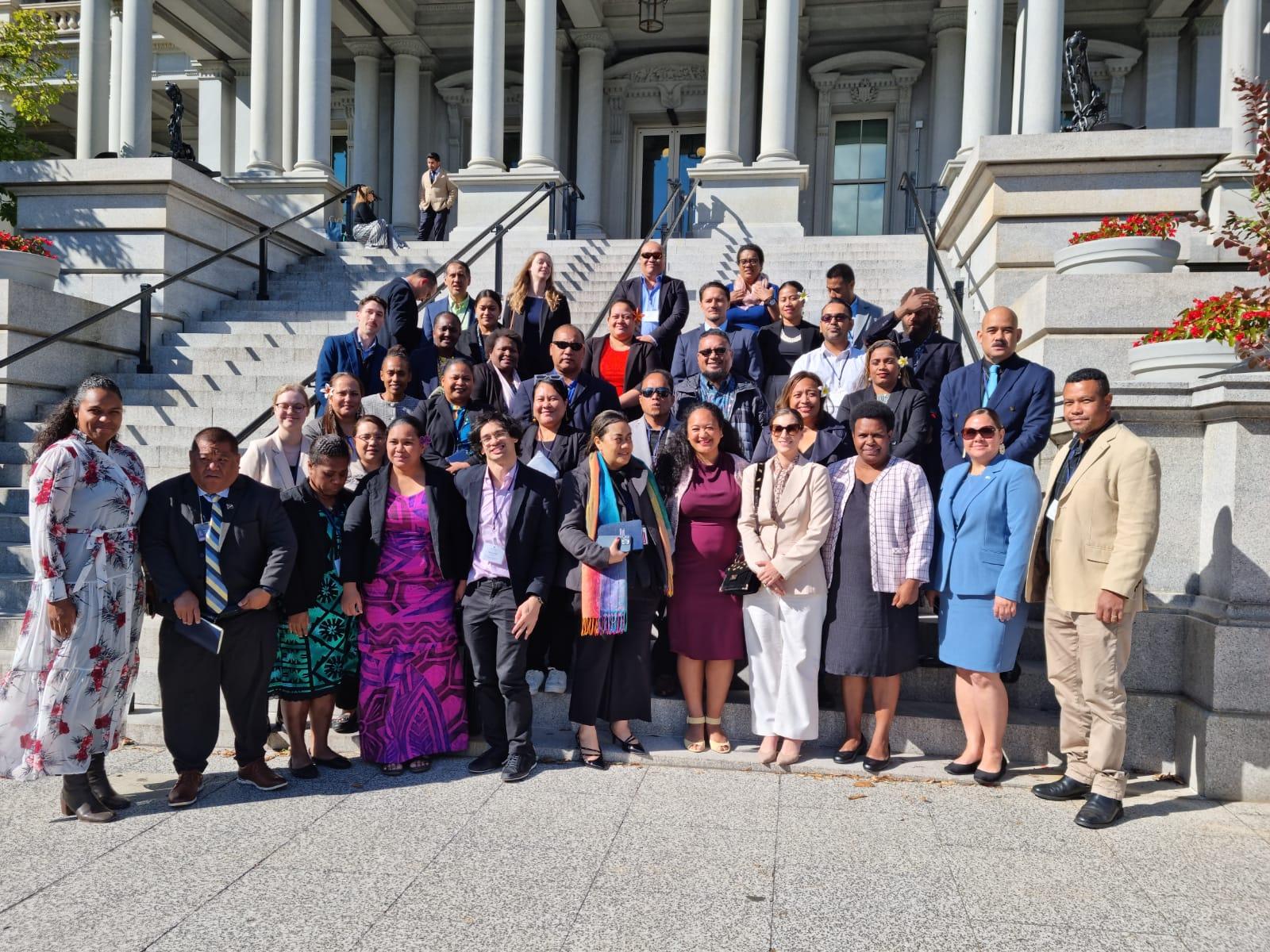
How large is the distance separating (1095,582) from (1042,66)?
35.2ft

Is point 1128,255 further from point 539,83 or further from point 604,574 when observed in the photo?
point 539,83

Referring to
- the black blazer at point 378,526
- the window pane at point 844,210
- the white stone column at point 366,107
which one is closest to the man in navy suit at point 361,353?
the black blazer at point 378,526

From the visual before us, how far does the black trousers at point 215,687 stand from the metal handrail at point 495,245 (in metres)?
2.40

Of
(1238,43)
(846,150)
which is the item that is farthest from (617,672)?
(846,150)

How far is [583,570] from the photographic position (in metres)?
5.31

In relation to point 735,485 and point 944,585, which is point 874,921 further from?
point 735,485

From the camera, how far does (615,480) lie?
5.40 m

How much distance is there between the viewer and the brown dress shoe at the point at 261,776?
4926mm

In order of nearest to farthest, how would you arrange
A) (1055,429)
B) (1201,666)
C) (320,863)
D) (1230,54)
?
(320,863) < (1201,666) < (1055,429) < (1230,54)

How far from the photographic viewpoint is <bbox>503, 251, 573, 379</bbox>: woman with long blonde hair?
7.73 m

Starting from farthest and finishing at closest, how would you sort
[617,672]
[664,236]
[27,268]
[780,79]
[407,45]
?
1. [407,45]
2. [780,79]
3. [664,236]
4. [27,268]
5. [617,672]

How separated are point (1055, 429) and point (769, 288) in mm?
2998

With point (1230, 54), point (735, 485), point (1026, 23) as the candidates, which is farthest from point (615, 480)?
point (1230, 54)

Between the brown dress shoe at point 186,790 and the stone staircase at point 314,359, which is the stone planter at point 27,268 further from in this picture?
the brown dress shoe at point 186,790
